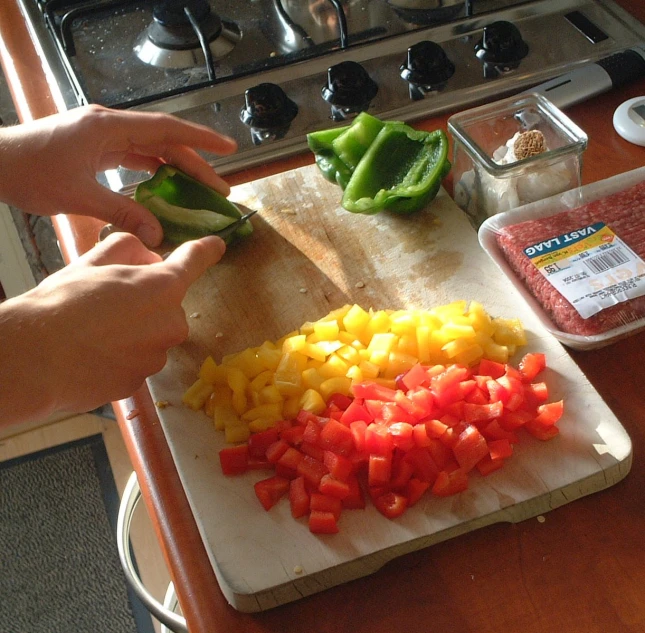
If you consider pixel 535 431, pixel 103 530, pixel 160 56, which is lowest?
pixel 103 530

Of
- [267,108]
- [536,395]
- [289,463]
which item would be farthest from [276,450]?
[267,108]

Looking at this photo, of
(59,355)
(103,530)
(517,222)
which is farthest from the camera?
(103,530)

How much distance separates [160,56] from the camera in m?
1.68

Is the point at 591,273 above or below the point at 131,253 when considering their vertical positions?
below

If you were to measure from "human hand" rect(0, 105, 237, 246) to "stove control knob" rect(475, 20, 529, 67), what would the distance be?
0.63 meters

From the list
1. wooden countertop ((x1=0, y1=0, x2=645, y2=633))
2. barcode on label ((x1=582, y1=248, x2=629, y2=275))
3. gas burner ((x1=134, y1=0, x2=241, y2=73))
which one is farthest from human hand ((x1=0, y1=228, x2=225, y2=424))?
gas burner ((x1=134, y1=0, x2=241, y2=73))

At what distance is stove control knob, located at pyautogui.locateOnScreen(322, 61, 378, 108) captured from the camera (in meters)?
1.53

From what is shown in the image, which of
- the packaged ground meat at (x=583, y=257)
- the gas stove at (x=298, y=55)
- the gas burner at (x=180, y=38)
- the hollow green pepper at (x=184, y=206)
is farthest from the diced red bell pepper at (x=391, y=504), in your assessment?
the gas burner at (x=180, y=38)

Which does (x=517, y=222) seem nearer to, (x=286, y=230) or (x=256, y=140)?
(x=286, y=230)

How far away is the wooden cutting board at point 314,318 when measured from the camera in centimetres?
94

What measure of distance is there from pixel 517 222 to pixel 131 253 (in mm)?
579

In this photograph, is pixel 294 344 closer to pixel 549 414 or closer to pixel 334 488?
pixel 334 488

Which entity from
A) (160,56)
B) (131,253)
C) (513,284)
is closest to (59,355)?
(131,253)

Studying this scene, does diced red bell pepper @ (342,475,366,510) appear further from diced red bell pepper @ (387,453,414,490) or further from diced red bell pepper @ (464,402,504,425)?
diced red bell pepper @ (464,402,504,425)
